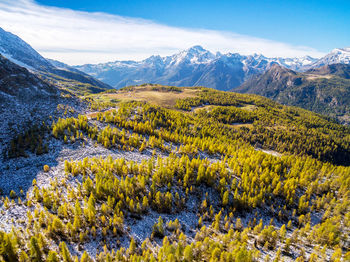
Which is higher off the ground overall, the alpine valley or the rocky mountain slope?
the rocky mountain slope

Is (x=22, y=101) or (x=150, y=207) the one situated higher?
(x=22, y=101)

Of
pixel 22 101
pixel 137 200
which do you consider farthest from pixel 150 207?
pixel 22 101

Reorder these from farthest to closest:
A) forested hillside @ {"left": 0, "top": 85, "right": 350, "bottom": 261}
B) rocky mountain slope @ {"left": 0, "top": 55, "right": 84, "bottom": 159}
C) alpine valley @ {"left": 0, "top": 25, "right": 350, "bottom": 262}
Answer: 1. rocky mountain slope @ {"left": 0, "top": 55, "right": 84, "bottom": 159}
2. alpine valley @ {"left": 0, "top": 25, "right": 350, "bottom": 262}
3. forested hillside @ {"left": 0, "top": 85, "right": 350, "bottom": 261}

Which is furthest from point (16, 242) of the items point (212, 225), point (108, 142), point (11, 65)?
point (11, 65)

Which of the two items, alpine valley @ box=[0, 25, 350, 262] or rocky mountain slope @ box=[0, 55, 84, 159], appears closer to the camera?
alpine valley @ box=[0, 25, 350, 262]

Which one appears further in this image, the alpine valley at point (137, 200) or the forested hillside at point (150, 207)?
the alpine valley at point (137, 200)

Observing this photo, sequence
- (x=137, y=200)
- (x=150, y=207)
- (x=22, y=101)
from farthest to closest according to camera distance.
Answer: (x=22, y=101) < (x=150, y=207) < (x=137, y=200)

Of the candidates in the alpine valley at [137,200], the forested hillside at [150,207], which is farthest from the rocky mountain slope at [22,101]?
the forested hillside at [150,207]

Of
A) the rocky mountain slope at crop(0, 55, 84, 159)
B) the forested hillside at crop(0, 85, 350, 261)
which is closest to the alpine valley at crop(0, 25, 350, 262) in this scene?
the forested hillside at crop(0, 85, 350, 261)

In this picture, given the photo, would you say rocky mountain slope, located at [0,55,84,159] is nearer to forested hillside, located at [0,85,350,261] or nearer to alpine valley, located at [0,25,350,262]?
alpine valley, located at [0,25,350,262]

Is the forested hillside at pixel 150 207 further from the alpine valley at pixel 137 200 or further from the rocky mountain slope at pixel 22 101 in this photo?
the rocky mountain slope at pixel 22 101

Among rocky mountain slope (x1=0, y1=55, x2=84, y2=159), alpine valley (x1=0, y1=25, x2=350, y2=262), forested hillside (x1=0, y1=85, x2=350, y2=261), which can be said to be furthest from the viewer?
rocky mountain slope (x1=0, y1=55, x2=84, y2=159)

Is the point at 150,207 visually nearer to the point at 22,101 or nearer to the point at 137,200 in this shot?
the point at 137,200

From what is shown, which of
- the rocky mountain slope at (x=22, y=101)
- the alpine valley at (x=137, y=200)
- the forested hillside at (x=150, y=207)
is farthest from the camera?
the rocky mountain slope at (x=22, y=101)
